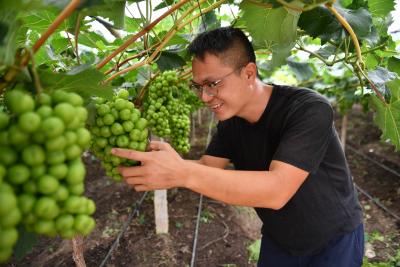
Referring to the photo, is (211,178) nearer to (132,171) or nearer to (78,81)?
(132,171)

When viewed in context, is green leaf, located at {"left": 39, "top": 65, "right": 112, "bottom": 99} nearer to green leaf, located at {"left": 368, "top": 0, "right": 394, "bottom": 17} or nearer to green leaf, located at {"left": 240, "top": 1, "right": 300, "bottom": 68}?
green leaf, located at {"left": 240, "top": 1, "right": 300, "bottom": 68}

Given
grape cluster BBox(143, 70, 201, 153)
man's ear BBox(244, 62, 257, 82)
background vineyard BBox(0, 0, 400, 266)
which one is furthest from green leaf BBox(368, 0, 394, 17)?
grape cluster BBox(143, 70, 201, 153)

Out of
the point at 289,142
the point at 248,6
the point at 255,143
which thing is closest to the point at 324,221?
the point at 255,143

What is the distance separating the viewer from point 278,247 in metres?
2.62

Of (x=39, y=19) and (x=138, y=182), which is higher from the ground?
(x=39, y=19)

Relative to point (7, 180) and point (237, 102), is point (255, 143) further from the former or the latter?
point (7, 180)

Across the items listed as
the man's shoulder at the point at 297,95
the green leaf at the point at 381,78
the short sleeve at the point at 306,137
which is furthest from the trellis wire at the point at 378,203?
the short sleeve at the point at 306,137

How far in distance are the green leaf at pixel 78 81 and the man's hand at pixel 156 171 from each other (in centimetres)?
27

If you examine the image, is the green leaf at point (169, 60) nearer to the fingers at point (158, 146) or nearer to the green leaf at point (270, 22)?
the green leaf at point (270, 22)

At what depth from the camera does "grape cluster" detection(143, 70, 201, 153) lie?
98.0 inches

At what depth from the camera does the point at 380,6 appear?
197 cm

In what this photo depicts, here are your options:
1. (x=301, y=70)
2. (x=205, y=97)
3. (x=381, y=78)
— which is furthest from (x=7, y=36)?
(x=301, y=70)

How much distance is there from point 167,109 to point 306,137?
1203 mm

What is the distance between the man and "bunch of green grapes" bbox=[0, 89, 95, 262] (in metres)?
0.38
